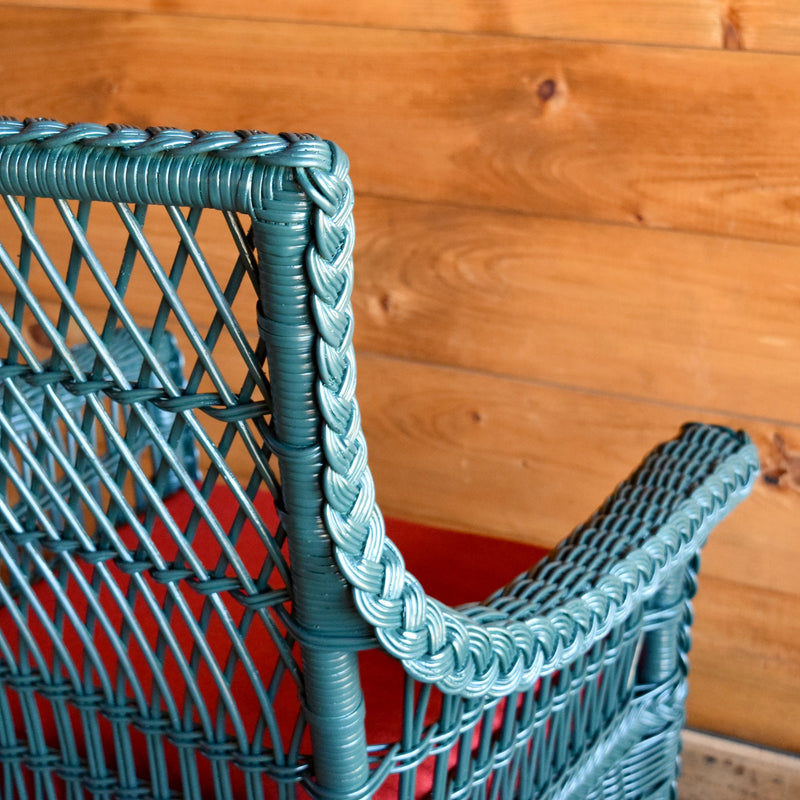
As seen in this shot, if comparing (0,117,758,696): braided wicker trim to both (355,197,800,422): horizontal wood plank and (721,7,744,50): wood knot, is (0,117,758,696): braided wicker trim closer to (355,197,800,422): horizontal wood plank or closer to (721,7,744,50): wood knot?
(355,197,800,422): horizontal wood plank

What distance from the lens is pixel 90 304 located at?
61.7 inches

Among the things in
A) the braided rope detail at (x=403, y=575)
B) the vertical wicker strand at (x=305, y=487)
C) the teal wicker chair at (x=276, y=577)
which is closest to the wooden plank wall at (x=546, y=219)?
the teal wicker chair at (x=276, y=577)

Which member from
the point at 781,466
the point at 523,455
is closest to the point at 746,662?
the point at 781,466

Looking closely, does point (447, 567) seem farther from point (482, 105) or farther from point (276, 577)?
point (482, 105)

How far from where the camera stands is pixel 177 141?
48 centimetres

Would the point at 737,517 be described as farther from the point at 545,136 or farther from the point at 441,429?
the point at 545,136

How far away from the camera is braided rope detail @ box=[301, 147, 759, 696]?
0.48 metres

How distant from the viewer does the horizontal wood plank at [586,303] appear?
4.19ft

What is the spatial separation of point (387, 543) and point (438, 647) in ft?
0.26

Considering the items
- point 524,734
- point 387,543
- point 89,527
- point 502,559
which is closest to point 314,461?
point 387,543

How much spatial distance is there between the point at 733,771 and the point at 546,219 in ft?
2.77

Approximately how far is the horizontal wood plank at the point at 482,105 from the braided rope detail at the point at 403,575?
55cm

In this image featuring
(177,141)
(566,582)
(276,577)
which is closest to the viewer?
(177,141)

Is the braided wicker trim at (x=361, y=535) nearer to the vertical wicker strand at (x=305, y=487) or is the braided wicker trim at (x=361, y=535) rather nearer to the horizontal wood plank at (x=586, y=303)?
the vertical wicker strand at (x=305, y=487)
